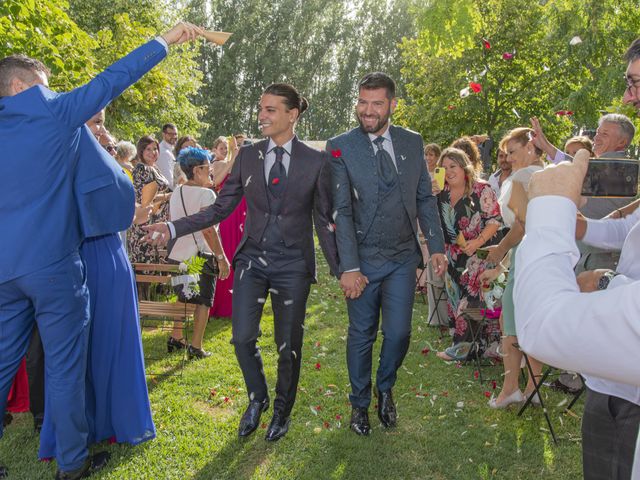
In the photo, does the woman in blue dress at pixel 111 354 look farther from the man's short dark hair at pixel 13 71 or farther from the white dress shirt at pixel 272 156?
the white dress shirt at pixel 272 156

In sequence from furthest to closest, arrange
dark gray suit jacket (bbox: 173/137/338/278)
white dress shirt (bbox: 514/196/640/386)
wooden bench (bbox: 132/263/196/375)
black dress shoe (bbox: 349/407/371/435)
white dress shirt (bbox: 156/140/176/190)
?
white dress shirt (bbox: 156/140/176/190)
wooden bench (bbox: 132/263/196/375)
black dress shoe (bbox: 349/407/371/435)
dark gray suit jacket (bbox: 173/137/338/278)
white dress shirt (bbox: 514/196/640/386)

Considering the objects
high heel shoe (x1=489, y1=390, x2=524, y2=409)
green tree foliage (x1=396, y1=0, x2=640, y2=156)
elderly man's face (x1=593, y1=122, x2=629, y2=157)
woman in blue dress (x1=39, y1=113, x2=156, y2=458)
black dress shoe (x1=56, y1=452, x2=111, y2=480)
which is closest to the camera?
black dress shoe (x1=56, y1=452, x2=111, y2=480)

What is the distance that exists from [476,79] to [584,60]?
18.0ft

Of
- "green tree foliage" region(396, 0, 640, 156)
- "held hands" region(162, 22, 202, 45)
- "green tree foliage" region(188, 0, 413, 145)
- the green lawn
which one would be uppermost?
"green tree foliage" region(188, 0, 413, 145)

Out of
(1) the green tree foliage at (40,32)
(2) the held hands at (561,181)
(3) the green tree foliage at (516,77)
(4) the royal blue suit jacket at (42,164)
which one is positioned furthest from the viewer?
(3) the green tree foliage at (516,77)

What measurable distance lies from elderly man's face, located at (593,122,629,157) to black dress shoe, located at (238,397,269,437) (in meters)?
3.92

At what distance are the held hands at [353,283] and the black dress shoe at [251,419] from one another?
3.66 ft

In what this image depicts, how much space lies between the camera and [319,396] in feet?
16.4

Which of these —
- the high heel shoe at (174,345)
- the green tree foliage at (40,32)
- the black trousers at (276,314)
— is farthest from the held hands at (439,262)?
the green tree foliage at (40,32)

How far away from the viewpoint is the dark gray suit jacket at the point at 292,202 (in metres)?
4.12

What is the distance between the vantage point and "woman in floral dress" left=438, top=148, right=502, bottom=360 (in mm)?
6007

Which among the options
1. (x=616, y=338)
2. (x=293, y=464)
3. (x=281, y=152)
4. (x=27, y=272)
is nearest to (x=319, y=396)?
(x=293, y=464)

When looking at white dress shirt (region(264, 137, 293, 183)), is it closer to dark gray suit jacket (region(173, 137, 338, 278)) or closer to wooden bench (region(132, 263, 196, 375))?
dark gray suit jacket (region(173, 137, 338, 278))

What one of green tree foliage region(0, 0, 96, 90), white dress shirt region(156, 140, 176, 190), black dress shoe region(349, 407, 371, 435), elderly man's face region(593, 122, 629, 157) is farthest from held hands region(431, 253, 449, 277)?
white dress shirt region(156, 140, 176, 190)
